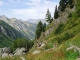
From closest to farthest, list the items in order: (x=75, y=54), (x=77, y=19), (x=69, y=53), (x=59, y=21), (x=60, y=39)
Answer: (x=75, y=54)
(x=69, y=53)
(x=60, y=39)
(x=77, y=19)
(x=59, y=21)

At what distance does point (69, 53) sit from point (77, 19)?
71.5m

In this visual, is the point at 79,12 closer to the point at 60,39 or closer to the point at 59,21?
the point at 59,21

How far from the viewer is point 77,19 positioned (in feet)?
330

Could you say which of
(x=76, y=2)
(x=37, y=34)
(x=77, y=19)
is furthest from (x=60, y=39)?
(x=37, y=34)

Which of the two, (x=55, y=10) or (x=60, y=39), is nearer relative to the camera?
(x=60, y=39)

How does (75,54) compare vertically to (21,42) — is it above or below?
above

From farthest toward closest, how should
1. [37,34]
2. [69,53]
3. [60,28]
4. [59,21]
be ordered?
[37,34] < [59,21] < [60,28] < [69,53]

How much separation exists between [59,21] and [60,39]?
4521 cm

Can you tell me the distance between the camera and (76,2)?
115938 mm

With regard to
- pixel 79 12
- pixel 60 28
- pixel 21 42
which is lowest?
pixel 21 42

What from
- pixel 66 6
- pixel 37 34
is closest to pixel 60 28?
pixel 66 6

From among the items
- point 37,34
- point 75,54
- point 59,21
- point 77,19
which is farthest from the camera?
point 37,34

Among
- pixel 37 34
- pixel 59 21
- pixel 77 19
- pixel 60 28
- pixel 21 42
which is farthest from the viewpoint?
pixel 37 34

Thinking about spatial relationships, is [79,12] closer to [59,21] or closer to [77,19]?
[77,19]
